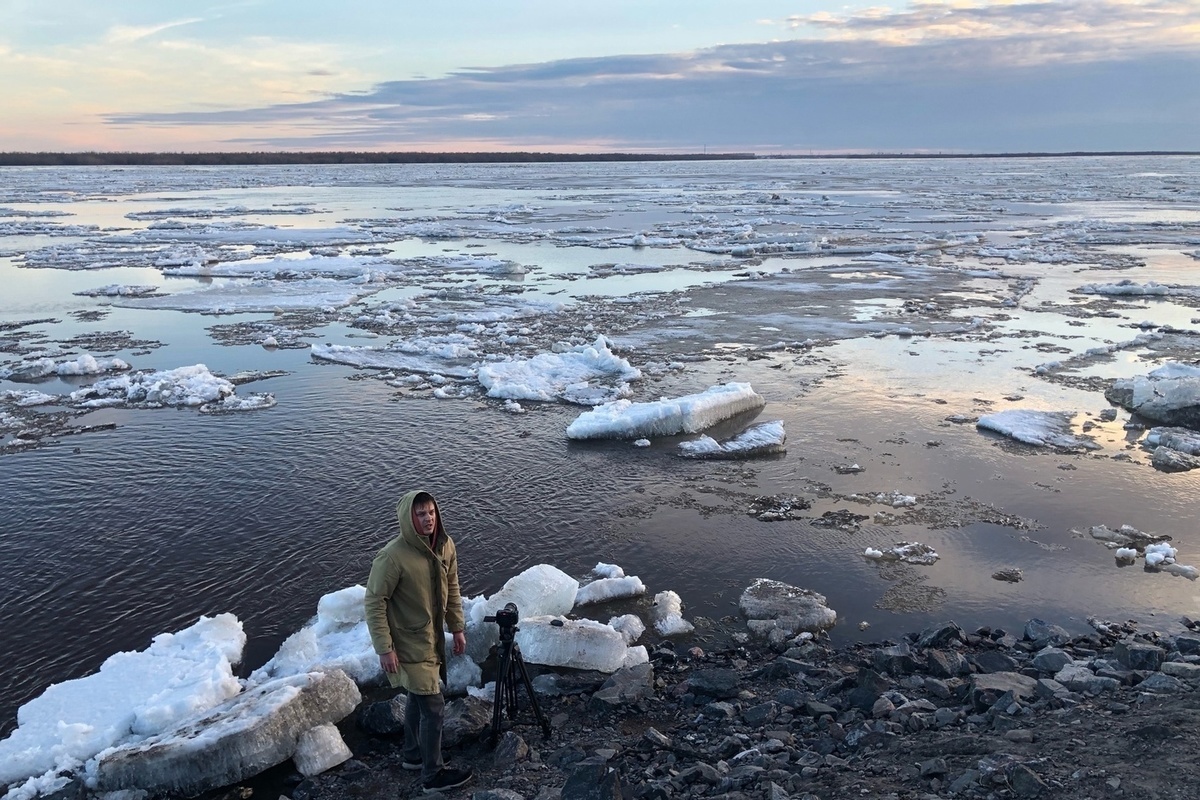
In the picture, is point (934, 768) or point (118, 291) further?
point (118, 291)

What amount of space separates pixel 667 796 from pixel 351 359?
11375 mm

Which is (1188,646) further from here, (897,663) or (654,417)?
(654,417)

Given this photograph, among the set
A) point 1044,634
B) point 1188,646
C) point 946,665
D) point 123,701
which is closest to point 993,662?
point 946,665

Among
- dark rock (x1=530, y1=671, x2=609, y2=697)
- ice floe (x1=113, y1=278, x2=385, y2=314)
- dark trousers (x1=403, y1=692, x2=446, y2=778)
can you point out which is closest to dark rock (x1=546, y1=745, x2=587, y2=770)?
dark trousers (x1=403, y1=692, x2=446, y2=778)

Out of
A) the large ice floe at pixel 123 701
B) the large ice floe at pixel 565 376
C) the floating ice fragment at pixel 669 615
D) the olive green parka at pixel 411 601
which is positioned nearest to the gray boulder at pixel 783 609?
the floating ice fragment at pixel 669 615

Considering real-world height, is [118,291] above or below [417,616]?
above

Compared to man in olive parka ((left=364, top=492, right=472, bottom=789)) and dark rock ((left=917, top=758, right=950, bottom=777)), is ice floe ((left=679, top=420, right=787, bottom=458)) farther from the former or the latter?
dark rock ((left=917, top=758, right=950, bottom=777))

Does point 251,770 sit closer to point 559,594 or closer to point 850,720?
point 559,594

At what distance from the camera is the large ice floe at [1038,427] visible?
35.1ft

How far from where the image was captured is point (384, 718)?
5.66m

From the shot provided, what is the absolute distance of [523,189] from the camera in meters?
72.0

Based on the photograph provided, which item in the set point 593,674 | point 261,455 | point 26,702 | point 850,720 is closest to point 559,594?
point 593,674

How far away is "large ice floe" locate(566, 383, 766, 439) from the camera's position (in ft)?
36.1

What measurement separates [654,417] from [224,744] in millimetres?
6928
